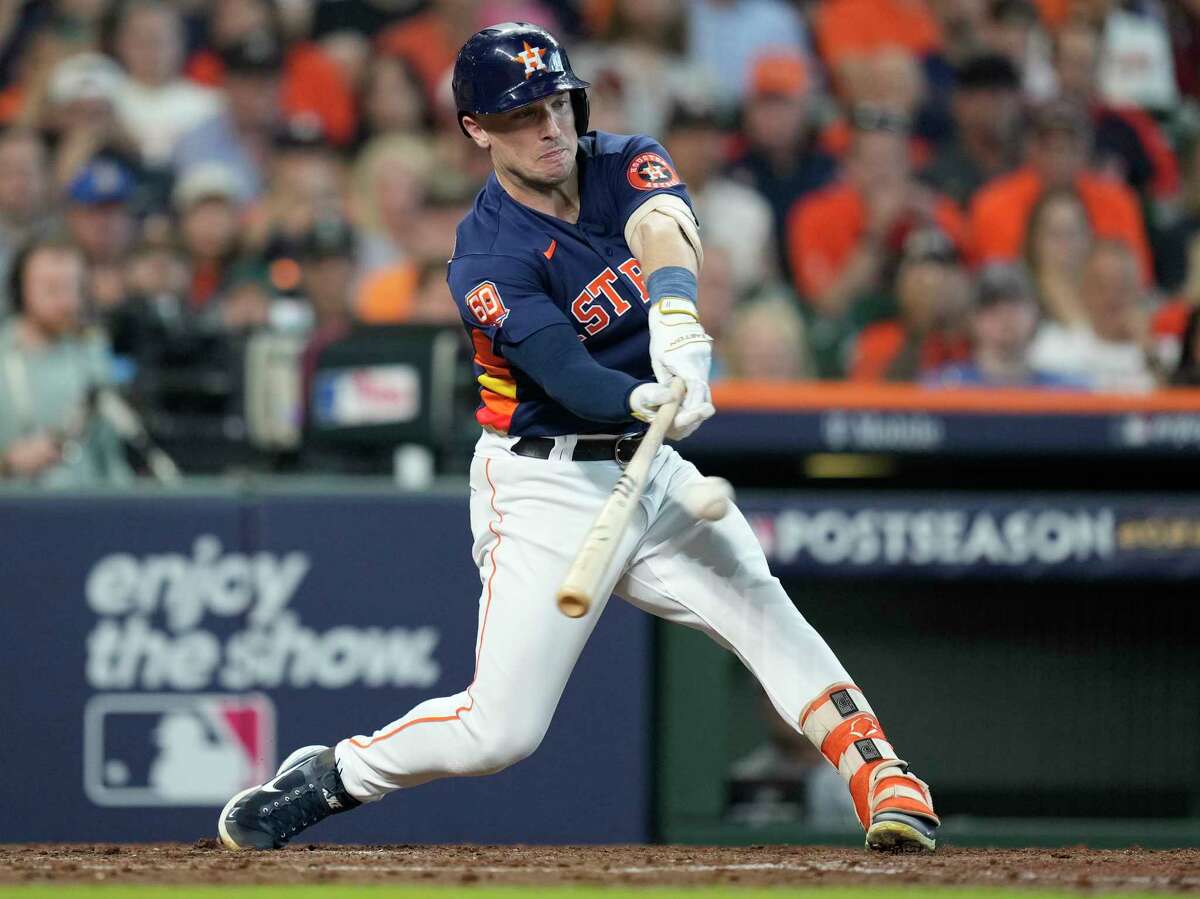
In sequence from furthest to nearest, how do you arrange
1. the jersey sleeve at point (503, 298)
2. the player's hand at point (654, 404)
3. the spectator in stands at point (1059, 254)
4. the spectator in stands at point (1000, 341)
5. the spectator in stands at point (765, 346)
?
the spectator in stands at point (1059, 254)
the spectator in stands at point (765, 346)
the spectator in stands at point (1000, 341)
the jersey sleeve at point (503, 298)
the player's hand at point (654, 404)

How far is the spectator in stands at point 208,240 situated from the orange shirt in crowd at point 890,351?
251 centimetres

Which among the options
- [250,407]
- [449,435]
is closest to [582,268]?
[449,435]

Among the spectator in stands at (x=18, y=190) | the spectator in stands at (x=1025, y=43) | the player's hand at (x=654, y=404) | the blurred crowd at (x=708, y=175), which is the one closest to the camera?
the player's hand at (x=654, y=404)

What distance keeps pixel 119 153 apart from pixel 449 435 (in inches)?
106

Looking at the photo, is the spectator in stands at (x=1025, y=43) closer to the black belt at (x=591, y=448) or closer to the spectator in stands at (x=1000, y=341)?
the spectator in stands at (x=1000, y=341)

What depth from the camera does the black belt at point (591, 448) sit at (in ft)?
13.0

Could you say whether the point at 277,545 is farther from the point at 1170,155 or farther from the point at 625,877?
the point at 1170,155

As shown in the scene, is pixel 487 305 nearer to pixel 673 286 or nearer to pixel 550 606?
pixel 673 286

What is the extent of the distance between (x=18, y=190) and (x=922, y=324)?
3.67 m

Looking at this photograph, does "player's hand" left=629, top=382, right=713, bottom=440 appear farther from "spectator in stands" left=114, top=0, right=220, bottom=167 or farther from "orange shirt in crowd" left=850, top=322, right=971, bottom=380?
"spectator in stands" left=114, top=0, right=220, bottom=167

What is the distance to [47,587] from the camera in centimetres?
556

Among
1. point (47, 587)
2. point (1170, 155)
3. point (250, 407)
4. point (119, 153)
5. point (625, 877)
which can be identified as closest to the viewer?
point (625, 877)

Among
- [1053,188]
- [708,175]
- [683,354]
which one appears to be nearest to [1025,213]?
[1053,188]

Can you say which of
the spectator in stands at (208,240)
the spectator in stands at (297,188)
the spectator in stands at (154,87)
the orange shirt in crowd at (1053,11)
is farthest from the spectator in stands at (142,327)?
the orange shirt in crowd at (1053,11)
